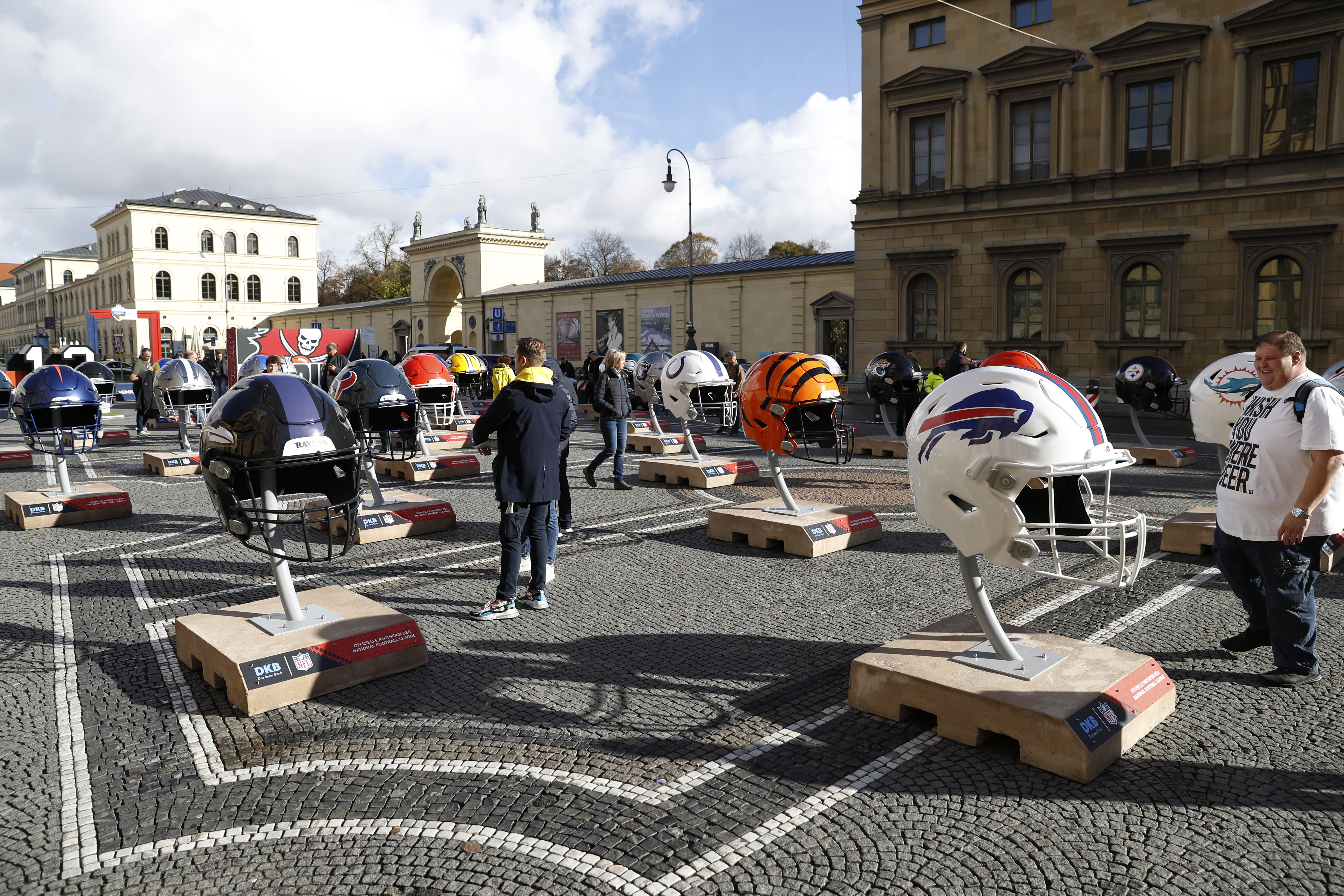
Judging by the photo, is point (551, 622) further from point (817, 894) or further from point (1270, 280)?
point (1270, 280)

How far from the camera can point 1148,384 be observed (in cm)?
1518

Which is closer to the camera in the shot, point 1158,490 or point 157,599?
point 157,599

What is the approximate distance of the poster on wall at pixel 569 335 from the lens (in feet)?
158

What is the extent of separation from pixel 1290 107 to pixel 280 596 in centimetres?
2796

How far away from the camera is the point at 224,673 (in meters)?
5.59

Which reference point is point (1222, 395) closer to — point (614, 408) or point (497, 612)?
point (614, 408)

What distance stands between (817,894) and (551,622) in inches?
151

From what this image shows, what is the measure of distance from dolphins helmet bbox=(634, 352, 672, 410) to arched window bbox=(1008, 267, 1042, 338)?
13.4 meters

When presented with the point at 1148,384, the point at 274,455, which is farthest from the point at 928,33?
the point at 274,455

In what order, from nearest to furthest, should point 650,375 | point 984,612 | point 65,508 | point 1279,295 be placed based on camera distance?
point 984,612, point 65,508, point 650,375, point 1279,295

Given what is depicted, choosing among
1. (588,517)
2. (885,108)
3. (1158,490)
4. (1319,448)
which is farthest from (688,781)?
(885,108)

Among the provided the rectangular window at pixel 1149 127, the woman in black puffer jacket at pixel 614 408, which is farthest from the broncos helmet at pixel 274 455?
the rectangular window at pixel 1149 127

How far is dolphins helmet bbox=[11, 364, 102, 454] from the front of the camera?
10898mm

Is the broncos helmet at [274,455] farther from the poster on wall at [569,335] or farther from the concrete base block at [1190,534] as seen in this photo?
the poster on wall at [569,335]
